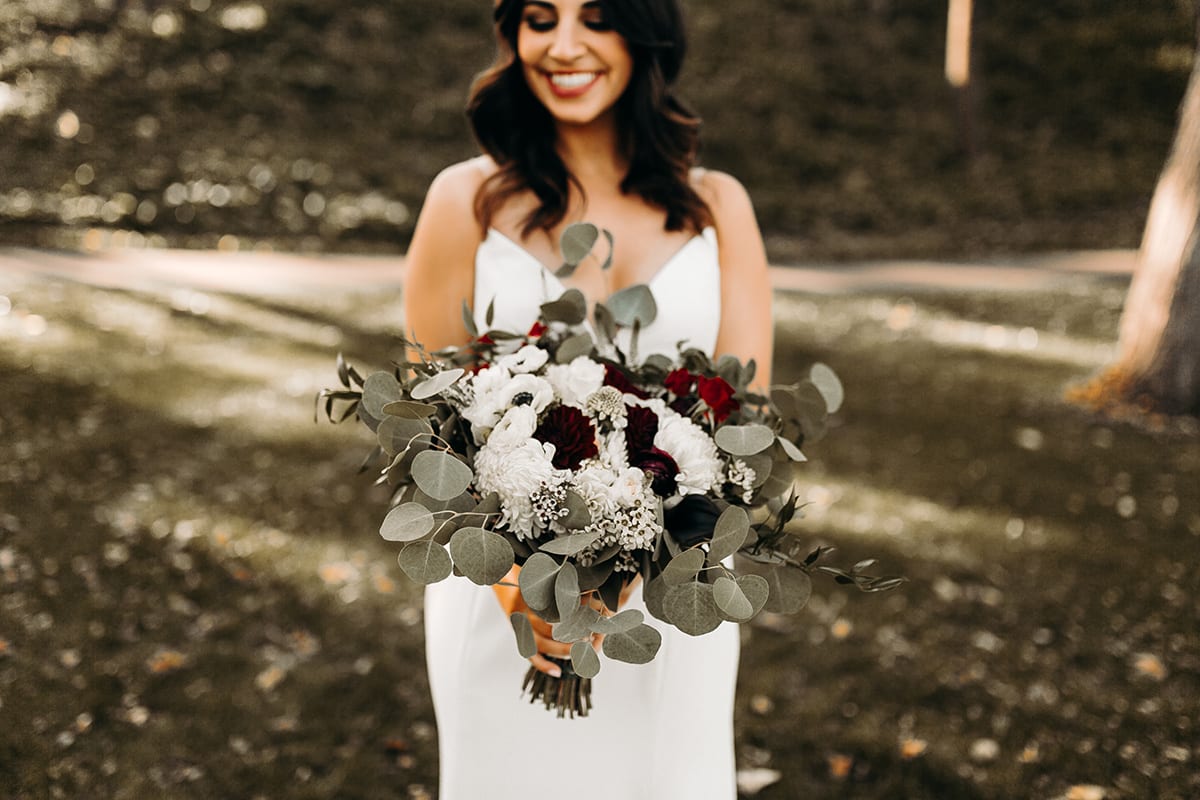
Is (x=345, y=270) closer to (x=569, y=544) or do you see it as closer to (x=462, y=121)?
(x=462, y=121)

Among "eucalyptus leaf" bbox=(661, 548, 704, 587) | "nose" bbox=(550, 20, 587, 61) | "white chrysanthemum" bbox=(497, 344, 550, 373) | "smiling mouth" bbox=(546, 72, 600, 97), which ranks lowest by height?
"eucalyptus leaf" bbox=(661, 548, 704, 587)

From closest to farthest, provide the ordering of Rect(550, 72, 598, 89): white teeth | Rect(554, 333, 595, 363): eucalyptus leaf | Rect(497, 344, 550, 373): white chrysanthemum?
Rect(497, 344, 550, 373): white chrysanthemum → Rect(554, 333, 595, 363): eucalyptus leaf → Rect(550, 72, 598, 89): white teeth

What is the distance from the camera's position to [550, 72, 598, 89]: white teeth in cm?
250

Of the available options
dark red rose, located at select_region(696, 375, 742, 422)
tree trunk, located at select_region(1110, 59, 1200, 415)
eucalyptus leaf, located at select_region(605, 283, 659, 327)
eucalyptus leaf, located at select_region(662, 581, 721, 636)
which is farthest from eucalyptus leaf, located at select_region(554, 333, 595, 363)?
tree trunk, located at select_region(1110, 59, 1200, 415)

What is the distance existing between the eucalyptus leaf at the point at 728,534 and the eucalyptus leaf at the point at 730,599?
6 centimetres

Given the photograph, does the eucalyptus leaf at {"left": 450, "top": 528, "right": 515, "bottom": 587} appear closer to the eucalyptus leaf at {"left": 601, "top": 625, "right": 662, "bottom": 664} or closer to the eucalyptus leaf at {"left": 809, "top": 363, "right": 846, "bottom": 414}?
the eucalyptus leaf at {"left": 601, "top": 625, "right": 662, "bottom": 664}

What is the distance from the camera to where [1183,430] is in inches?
269

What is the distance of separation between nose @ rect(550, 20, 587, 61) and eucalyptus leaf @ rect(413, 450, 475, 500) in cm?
113

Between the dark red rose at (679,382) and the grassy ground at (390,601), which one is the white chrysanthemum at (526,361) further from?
the grassy ground at (390,601)

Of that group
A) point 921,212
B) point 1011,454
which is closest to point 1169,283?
point 1011,454

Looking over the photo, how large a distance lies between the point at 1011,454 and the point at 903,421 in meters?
0.83

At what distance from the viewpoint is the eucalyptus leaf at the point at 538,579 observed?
1.75 metres

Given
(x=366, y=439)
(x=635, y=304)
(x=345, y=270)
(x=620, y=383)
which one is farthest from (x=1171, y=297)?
(x=345, y=270)

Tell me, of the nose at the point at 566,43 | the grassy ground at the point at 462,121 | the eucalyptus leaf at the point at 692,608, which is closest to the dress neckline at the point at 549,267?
the nose at the point at 566,43
